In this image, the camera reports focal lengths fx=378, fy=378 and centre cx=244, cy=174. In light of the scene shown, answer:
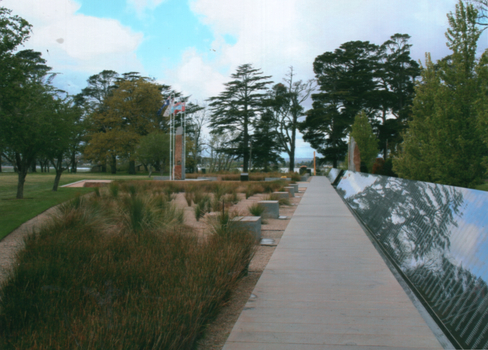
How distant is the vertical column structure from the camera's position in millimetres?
27958

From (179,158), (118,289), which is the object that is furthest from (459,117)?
(179,158)

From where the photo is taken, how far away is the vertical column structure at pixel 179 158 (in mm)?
27958

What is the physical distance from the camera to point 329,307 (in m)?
3.71

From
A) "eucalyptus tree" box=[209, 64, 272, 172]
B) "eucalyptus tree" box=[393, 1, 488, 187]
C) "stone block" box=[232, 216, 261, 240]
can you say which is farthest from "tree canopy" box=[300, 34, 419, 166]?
"stone block" box=[232, 216, 261, 240]

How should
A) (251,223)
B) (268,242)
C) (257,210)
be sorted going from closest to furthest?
1. (251,223)
2. (268,242)
3. (257,210)

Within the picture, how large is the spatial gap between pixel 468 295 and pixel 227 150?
44517 millimetres

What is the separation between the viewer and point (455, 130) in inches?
415

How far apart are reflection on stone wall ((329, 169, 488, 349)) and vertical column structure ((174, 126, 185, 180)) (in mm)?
22830

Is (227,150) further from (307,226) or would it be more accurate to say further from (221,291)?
(221,291)

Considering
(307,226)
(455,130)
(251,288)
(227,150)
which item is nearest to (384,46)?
(227,150)

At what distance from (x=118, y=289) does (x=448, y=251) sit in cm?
321

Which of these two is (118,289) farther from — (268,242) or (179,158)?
(179,158)

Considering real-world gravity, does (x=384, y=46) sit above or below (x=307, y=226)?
above

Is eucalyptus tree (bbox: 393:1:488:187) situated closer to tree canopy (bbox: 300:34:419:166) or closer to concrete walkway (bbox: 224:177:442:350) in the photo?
concrete walkway (bbox: 224:177:442:350)
